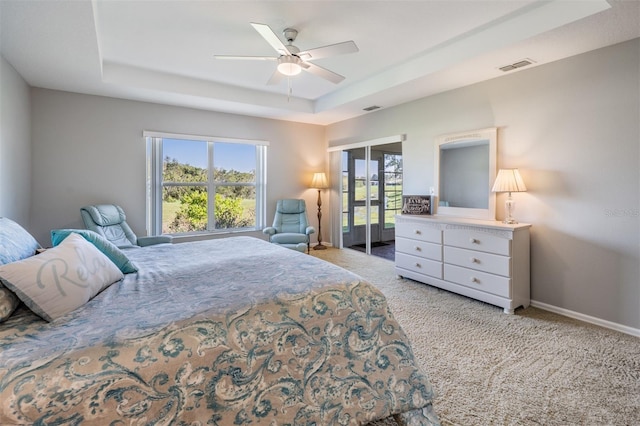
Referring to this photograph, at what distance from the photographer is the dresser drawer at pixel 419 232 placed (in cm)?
367

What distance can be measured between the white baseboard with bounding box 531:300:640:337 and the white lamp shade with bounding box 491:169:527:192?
3.97ft

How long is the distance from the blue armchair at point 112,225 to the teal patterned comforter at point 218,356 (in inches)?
91.3

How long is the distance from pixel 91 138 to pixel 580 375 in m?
5.72

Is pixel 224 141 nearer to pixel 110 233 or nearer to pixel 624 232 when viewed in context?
pixel 110 233

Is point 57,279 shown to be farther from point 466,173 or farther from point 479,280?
point 466,173

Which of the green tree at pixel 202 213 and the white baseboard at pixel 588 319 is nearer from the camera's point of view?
the white baseboard at pixel 588 319

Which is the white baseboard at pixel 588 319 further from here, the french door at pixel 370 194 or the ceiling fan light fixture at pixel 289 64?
the ceiling fan light fixture at pixel 289 64

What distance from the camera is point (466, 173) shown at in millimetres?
3877

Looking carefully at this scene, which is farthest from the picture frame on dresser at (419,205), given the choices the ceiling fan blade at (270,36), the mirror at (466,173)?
the ceiling fan blade at (270,36)

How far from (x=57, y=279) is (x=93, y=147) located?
12.2 ft

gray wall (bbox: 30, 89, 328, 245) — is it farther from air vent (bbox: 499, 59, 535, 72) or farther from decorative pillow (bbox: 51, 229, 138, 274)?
air vent (bbox: 499, 59, 535, 72)

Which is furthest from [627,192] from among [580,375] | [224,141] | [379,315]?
[224,141]

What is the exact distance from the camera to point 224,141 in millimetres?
5289

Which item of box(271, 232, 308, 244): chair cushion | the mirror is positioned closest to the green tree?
box(271, 232, 308, 244): chair cushion
